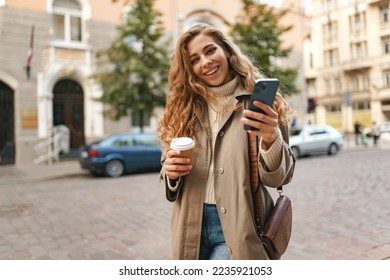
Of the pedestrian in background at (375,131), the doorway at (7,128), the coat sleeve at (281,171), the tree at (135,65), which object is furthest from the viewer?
the tree at (135,65)

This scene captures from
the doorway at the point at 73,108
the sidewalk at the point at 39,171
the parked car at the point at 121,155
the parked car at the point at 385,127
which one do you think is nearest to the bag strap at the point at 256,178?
the parked car at the point at 385,127

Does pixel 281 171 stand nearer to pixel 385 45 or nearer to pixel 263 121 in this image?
pixel 263 121

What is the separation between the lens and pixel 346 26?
256 centimetres

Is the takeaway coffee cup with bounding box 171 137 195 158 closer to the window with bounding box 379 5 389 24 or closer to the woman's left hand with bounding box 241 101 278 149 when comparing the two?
the woman's left hand with bounding box 241 101 278 149

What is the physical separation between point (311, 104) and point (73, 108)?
27.0 feet

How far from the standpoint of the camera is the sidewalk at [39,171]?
4004 millimetres

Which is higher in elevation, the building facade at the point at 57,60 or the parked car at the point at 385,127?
the building facade at the point at 57,60

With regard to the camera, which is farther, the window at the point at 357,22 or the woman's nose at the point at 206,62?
the window at the point at 357,22

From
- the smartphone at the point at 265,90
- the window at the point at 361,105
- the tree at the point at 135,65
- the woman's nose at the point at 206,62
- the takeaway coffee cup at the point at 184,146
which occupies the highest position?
the tree at the point at 135,65

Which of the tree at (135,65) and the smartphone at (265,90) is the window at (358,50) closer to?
the smartphone at (265,90)

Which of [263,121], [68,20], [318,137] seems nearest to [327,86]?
[263,121]

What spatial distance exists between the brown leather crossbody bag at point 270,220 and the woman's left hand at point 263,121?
10 cm
